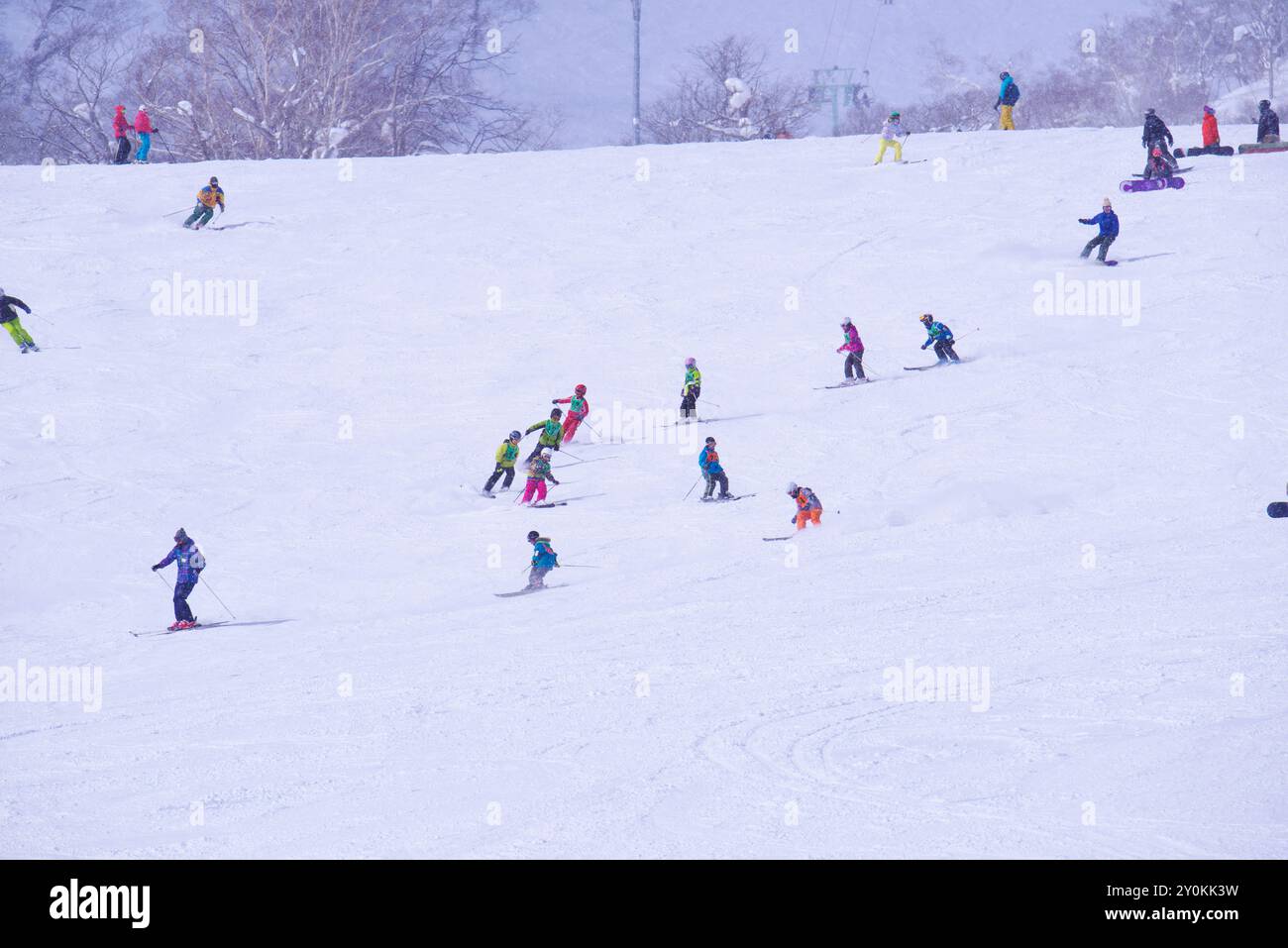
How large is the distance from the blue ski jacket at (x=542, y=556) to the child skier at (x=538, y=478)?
3.14 meters

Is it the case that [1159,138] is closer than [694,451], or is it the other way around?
[694,451]

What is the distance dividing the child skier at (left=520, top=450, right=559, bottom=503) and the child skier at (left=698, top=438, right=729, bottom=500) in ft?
6.47

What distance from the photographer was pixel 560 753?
874 cm

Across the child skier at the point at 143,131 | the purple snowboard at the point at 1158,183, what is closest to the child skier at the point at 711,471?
the purple snowboard at the point at 1158,183

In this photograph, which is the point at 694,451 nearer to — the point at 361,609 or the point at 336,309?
the point at 361,609

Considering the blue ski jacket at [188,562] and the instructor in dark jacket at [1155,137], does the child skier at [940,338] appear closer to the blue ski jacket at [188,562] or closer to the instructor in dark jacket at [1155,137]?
the instructor in dark jacket at [1155,137]

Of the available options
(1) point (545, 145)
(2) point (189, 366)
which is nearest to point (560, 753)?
(2) point (189, 366)

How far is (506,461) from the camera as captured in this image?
58.5ft

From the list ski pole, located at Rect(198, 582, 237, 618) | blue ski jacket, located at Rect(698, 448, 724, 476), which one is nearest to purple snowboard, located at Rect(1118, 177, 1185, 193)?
blue ski jacket, located at Rect(698, 448, 724, 476)

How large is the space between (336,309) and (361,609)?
12.5m

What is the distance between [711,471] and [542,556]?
133 inches

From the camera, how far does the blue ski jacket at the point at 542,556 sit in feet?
45.8

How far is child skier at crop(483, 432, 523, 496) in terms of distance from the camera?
17.8 meters

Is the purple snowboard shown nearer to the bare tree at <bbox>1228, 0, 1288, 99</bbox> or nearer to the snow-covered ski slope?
the snow-covered ski slope
